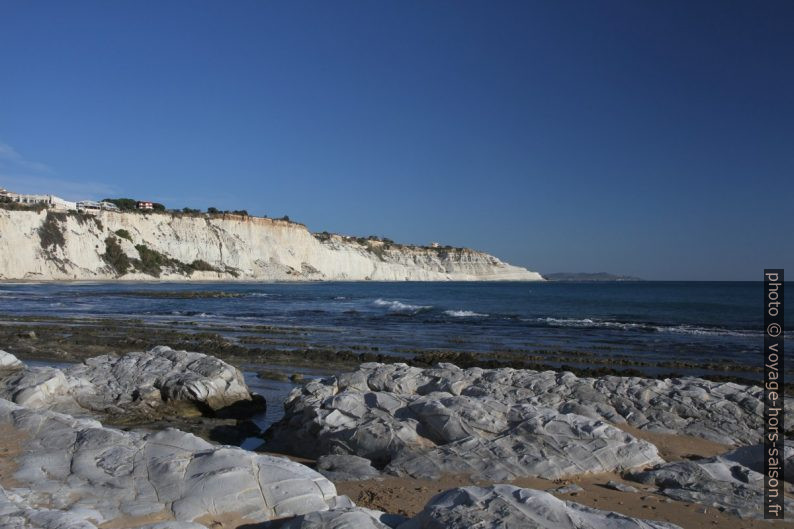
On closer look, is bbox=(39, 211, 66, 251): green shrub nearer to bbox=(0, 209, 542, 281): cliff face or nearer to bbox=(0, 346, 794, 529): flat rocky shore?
bbox=(0, 209, 542, 281): cliff face

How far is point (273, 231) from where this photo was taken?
95.9 metres

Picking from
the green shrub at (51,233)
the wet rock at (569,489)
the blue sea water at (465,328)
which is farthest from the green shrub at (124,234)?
the wet rock at (569,489)

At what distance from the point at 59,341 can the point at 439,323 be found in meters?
16.1

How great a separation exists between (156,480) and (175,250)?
273ft

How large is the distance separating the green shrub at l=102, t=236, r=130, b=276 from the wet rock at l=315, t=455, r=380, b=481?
2905 inches

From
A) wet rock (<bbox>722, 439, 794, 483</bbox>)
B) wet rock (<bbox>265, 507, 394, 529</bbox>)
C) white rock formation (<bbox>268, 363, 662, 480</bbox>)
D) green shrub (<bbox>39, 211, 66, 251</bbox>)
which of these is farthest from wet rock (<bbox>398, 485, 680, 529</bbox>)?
green shrub (<bbox>39, 211, 66, 251</bbox>)

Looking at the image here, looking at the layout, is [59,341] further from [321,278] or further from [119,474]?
[321,278]

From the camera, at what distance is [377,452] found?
719cm

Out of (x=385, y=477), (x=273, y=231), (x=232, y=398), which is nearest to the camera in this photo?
(x=385, y=477)

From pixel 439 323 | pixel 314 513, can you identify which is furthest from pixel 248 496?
pixel 439 323

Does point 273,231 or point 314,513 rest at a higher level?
point 273,231

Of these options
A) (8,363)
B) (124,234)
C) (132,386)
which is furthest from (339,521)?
(124,234)

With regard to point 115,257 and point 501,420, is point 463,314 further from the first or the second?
point 115,257

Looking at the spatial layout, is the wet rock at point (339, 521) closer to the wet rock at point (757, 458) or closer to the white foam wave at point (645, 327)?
the wet rock at point (757, 458)
